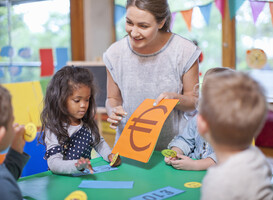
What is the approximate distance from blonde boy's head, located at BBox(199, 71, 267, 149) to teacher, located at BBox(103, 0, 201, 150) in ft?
2.19

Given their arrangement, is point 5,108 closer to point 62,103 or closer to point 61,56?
point 62,103

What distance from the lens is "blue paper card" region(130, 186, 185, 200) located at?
1.02 metres

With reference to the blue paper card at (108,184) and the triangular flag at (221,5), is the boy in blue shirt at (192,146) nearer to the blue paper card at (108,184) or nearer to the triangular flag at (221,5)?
the blue paper card at (108,184)

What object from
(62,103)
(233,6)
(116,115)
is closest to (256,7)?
(233,6)

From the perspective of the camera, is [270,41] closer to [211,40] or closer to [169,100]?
[211,40]

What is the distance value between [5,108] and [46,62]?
2.88 m

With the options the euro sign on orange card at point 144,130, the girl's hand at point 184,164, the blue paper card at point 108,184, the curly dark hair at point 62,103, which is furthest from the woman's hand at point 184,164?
the curly dark hair at point 62,103

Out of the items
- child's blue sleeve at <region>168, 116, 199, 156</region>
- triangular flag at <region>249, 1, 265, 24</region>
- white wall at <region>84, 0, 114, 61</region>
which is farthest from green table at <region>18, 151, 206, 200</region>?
white wall at <region>84, 0, 114, 61</region>

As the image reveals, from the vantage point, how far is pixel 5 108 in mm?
895

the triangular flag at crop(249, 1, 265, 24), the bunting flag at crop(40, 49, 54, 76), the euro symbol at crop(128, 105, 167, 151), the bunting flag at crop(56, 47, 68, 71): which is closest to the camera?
the euro symbol at crop(128, 105, 167, 151)

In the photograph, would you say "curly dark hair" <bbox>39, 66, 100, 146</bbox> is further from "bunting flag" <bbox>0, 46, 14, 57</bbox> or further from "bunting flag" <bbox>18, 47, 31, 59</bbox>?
"bunting flag" <bbox>18, 47, 31, 59</bbox>

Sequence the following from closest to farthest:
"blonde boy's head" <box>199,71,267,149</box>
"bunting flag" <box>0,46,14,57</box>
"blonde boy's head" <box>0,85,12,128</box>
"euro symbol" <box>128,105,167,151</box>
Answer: "blonde boy's head" <box>199,71,267,149</box>, "blonde boy's head" <box>0,85,12,128</box>, "euro symbol" <box>128,105,167,151</box>, "bunting flag" <box>0,46,14,57</box>

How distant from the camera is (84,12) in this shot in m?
3.91

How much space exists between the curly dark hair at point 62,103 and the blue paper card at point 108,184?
26 cm
